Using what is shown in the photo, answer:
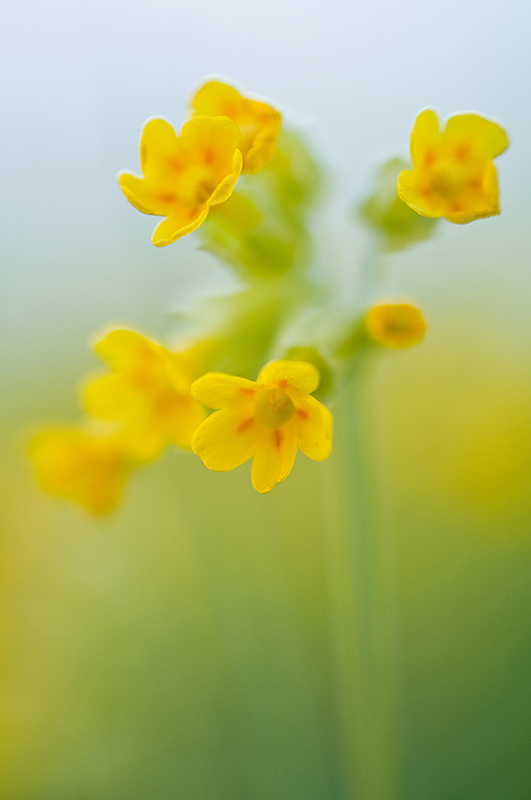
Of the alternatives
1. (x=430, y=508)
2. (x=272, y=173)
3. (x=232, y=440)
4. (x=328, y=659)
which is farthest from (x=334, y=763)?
(x=272, y=173)

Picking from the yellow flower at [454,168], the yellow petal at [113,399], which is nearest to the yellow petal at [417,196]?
the yellow flower at [454,168]

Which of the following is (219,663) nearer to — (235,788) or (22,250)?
(235,788)

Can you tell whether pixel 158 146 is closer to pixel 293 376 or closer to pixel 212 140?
pixel 212 140

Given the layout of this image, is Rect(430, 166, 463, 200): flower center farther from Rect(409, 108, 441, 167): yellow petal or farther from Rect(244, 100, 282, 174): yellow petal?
Rect(244, 100, 282, 174): yellow petal

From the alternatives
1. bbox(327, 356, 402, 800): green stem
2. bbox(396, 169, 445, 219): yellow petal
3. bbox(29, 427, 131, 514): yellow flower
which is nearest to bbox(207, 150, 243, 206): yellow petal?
bbox(396, 169, 445, 219): yellow petal

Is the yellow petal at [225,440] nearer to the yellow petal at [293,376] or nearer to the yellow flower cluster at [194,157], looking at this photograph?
the yellow petal at [293,376]

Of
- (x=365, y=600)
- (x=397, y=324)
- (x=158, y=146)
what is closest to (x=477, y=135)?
(x=397, y=324)

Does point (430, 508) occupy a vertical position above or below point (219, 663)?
above
